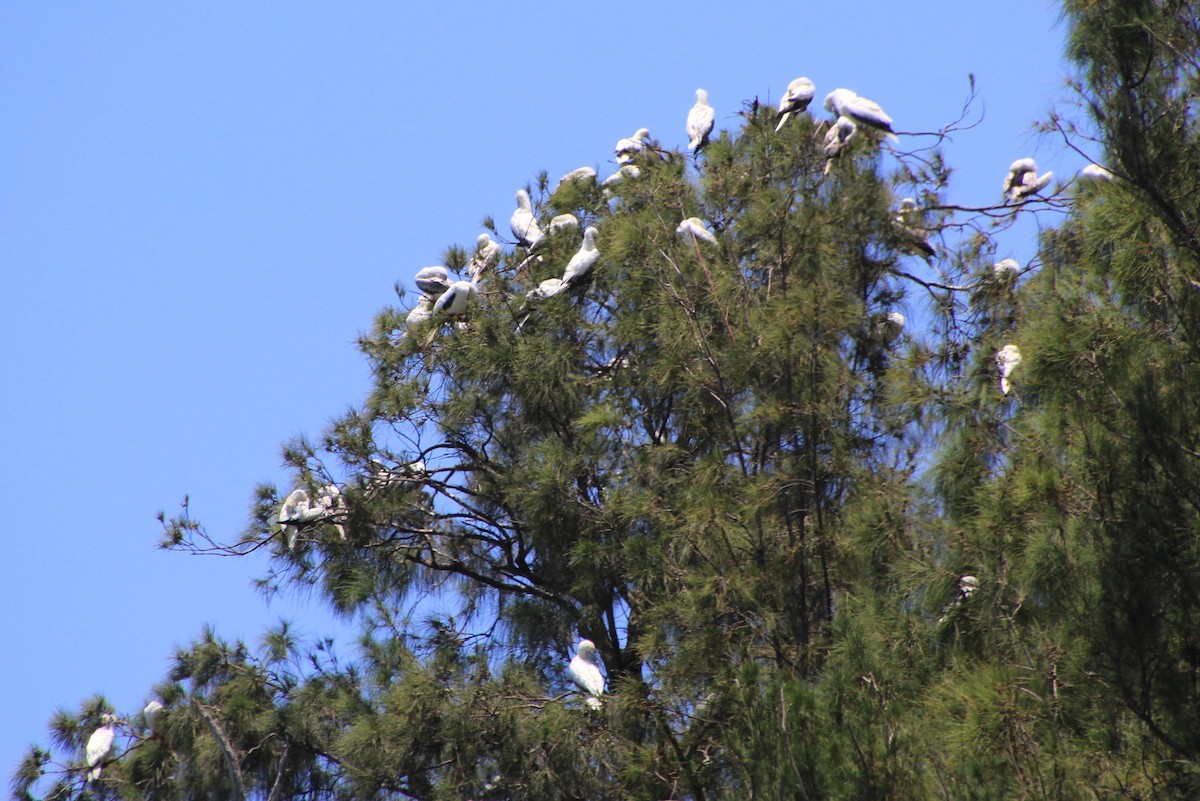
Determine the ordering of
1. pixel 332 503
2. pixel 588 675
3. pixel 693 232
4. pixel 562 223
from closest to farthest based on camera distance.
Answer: pixel 588 675
pixel 693 232
pixel 332 503
pixel 562 223

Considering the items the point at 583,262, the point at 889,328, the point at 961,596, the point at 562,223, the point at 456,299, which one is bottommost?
the point at 961,596

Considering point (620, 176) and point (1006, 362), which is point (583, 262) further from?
point (1006, 362)

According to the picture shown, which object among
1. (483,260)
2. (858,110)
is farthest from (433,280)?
(858,110)

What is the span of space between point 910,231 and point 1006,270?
17.5 inches

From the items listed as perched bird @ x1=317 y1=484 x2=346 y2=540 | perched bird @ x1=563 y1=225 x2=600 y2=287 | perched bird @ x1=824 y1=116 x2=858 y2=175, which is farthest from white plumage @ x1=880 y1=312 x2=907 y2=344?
perched bird @ x1=317 y1=484 x2=346 y2=540

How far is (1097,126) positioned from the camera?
406cm

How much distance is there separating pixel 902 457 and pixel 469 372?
1.93 meters

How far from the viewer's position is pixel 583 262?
657 cm

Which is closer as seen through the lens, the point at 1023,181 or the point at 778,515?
the point at 778,515

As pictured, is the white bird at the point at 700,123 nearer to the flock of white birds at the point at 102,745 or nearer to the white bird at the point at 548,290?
the white bird at the point at 548,290

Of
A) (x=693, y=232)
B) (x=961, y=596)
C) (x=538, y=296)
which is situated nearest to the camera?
(x=961, y=596)

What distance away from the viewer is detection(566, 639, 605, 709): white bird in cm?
561

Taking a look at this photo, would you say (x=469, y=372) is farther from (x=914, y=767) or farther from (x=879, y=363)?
(x=914, y=767)

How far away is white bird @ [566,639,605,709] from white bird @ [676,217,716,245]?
1.67 metres
